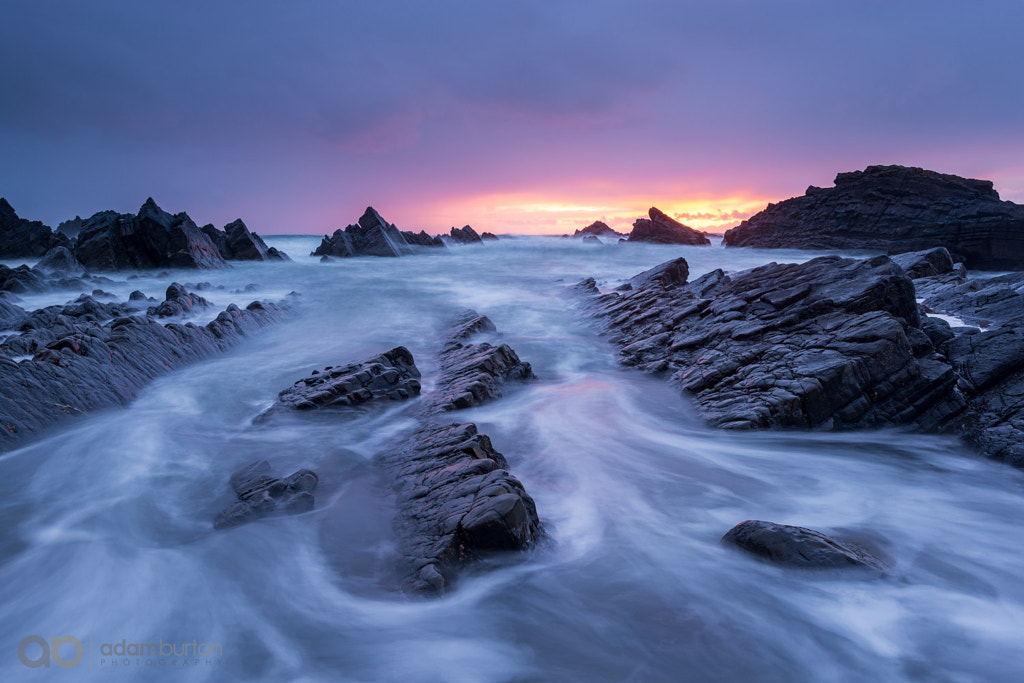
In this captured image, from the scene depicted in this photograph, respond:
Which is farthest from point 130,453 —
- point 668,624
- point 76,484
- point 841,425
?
point 841,425

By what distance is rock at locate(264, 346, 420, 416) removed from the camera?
769 centimetres

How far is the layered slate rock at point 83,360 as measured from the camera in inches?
253

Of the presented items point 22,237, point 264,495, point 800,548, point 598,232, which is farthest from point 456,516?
point 598,232

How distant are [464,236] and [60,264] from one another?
47.5 m

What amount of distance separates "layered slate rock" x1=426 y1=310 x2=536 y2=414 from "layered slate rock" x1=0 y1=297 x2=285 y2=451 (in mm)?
5139

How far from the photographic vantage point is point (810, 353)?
752cm

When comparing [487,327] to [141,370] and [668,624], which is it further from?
[668,624]

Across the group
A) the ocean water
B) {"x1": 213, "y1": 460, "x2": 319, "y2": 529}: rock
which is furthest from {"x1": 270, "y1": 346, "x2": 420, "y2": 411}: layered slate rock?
{"x1": 213, "y1": 460, "x2": 319, "y2": 529}: rock

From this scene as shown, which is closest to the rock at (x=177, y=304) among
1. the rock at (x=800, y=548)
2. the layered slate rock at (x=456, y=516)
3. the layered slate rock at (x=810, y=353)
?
the layered slate rock at (x=456, y=516)

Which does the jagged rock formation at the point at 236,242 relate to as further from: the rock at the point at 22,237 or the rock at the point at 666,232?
the rock at the point at 666,232

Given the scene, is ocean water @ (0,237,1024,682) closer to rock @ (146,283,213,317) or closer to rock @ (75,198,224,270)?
rock @ (146,283,213,317)

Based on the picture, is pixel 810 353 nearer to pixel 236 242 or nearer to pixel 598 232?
pixel 236 242

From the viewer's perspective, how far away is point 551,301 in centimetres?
1923

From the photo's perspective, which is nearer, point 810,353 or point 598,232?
point 810,353
